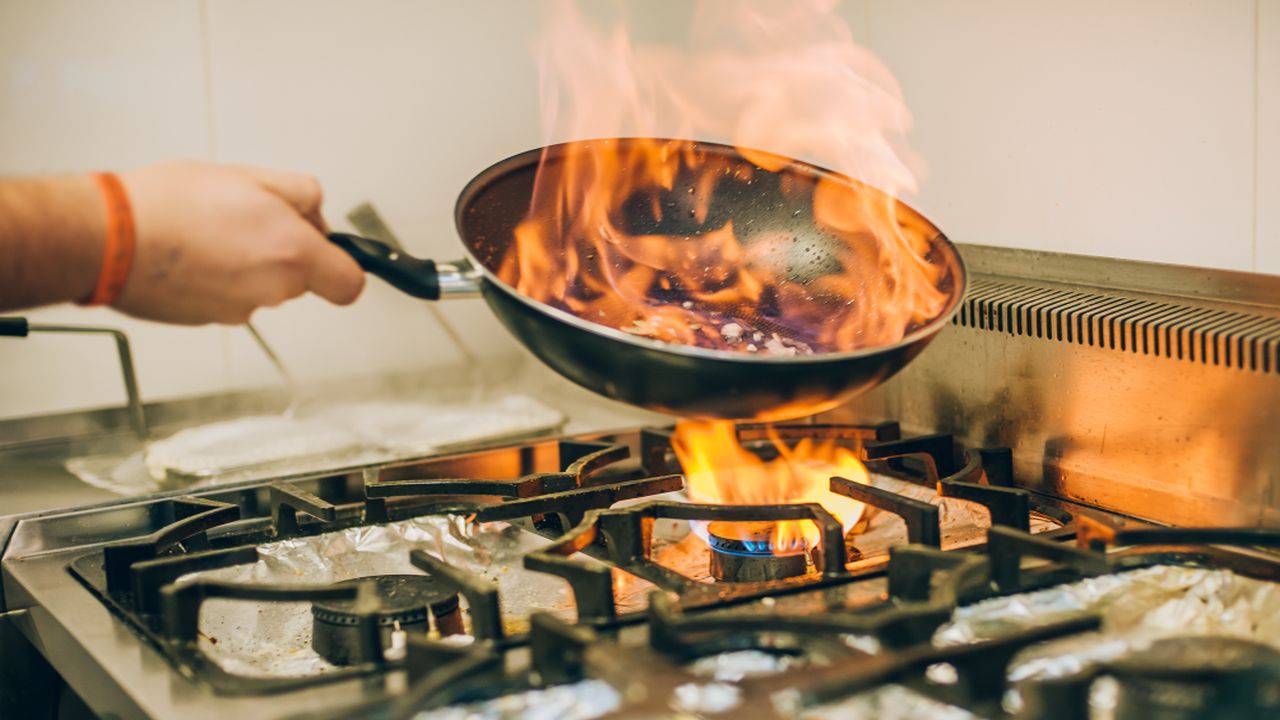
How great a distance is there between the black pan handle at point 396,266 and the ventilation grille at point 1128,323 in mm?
527

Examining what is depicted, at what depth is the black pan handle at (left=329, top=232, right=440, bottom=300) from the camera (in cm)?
82

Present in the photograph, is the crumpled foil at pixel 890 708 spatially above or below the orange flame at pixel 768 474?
below

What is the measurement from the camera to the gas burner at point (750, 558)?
0.93m

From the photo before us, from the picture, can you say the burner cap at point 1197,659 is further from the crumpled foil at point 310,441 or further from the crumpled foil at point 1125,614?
the crumpled foil at point 310,441

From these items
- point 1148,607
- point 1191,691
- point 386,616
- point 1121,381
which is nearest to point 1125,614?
point 1148,607

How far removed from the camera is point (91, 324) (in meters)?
1.36

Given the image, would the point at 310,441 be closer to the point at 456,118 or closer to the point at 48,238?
the point at 456,118

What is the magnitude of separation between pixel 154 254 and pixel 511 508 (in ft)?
1.07

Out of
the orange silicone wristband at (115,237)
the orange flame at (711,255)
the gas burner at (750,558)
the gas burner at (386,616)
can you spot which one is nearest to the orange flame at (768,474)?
the gas burner at (750,558)

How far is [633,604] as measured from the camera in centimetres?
88

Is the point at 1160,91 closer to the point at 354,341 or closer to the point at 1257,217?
the point at 1257,217

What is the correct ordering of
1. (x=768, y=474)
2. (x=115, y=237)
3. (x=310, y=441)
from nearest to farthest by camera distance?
(x=115, y=237)
(x=768, y=474)
(x=310, y=441)

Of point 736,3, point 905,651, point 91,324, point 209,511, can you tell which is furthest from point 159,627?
point 736,3

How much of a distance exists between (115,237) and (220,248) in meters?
0.06
